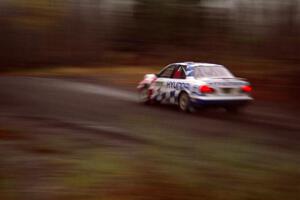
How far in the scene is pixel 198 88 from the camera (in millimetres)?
13172

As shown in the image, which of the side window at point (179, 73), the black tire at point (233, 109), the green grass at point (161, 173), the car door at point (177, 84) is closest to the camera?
the green grass at point (161, 173)

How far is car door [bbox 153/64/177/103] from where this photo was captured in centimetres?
1414

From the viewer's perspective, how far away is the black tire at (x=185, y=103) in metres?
13.3

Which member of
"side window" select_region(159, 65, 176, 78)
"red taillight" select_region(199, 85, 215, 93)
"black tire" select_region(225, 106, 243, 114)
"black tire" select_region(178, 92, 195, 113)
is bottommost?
"black tire" select_region(225, 106, 243, 114)

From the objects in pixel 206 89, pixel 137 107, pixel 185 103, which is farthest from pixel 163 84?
pixel 206 89

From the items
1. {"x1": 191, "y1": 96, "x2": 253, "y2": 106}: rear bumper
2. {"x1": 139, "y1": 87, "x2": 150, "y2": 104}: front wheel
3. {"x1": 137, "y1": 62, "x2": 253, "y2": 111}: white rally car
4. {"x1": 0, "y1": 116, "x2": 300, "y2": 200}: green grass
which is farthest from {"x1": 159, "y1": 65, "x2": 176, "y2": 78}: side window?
{"x1": 0, "y1": 116, "x2": 300, "y2": 200}: green grass

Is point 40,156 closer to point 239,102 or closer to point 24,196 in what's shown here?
point 24,196

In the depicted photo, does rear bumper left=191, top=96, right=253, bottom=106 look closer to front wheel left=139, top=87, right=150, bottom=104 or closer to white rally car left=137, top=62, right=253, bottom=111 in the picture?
white rally car left=137, top=62, right=253, bottom=111

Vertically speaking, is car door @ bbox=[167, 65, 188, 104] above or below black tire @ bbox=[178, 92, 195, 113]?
above

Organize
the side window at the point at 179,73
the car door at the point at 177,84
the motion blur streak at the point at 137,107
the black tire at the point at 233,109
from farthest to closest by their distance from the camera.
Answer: the side window at the point at 179,73
the car door at the point at 177,84
the black tire at the point at 233,109
the motion blur streak at the point at 137,107

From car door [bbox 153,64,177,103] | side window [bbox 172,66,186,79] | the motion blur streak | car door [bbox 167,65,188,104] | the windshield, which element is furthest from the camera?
car door [bbox 153,64,177,103]

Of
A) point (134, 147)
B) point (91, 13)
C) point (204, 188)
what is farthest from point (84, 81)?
point (204, 188)

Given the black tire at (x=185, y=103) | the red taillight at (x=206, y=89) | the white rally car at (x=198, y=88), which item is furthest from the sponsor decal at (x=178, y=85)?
the red taillight at (x=206, y=89)

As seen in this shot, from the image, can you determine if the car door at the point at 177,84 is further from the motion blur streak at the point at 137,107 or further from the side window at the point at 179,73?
the motion blur streak at the point at 137,107
